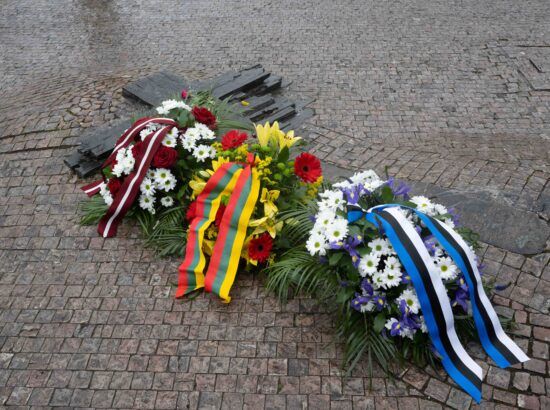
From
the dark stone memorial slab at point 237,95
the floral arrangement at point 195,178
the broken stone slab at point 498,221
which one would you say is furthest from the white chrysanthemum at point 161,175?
the broken stone slab at point 498,221

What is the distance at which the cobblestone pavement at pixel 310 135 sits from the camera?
130 inches

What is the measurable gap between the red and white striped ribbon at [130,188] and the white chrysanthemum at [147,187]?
3 cm

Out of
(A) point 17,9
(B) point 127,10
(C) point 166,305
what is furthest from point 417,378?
(A) point 17,9

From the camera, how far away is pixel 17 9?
404 inches

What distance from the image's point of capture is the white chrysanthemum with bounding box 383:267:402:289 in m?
3.27

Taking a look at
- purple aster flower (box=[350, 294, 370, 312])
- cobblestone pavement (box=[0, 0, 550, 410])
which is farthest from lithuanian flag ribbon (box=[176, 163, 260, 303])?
purple aster flower (box=[350, 294, 370, 312])

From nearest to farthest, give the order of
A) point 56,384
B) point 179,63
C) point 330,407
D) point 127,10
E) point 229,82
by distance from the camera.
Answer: point 330,407, point 56,384, point 229,82, point 179,63, point 127,10

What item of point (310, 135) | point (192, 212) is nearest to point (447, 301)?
point (192, 212)

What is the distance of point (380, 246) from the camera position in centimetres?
339

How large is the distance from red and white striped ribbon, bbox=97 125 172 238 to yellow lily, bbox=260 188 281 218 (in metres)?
1.12

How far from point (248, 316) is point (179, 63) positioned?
17.2 ft

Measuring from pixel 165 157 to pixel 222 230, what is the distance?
0.90 m

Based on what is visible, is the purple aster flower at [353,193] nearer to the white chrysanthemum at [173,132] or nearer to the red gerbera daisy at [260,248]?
the red gerbera daisy at [260,248]

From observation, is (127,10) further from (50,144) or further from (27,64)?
(50,144)
